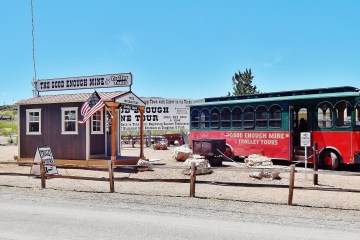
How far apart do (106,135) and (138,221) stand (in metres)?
11.8

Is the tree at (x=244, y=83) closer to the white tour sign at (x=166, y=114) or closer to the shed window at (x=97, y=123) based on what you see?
the white tour sign at (x=166, y=114)

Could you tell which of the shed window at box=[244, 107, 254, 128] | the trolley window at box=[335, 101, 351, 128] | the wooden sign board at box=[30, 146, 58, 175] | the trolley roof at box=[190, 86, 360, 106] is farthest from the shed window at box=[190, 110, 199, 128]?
the wooden sign board at box=[30, 146, 58, 175]

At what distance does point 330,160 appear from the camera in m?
16.1

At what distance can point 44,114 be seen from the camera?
18.8 m

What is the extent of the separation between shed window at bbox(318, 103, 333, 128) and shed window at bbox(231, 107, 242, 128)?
13.4 feet

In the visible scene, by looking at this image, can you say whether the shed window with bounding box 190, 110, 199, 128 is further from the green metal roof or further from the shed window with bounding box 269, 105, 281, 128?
the shed window with bounding box 269, 105, 281, 128

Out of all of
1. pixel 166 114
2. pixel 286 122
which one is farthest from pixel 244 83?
pixel 286 122

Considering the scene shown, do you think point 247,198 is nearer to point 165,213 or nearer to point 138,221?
point 165,213

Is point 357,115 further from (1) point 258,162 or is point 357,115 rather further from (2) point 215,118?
(2) point 215,118

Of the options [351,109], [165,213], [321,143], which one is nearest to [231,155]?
[321,143]

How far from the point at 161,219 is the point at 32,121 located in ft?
44.0

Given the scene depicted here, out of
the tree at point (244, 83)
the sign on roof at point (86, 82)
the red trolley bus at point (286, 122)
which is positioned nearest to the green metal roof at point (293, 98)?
the red trolley bus at point (286, 122)

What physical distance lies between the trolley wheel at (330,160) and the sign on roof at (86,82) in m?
9.32

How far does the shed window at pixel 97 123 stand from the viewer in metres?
18.4
